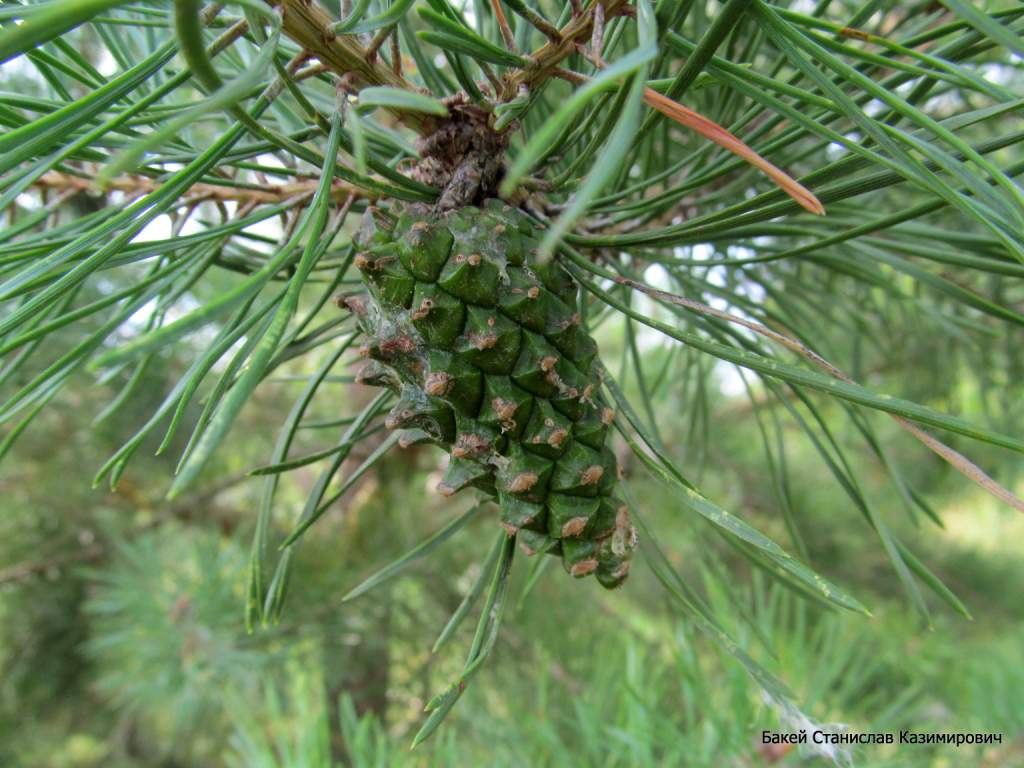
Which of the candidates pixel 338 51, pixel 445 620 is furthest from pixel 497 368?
pixel 445 620

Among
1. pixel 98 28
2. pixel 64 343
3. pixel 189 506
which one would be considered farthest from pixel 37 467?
pixel 98 28

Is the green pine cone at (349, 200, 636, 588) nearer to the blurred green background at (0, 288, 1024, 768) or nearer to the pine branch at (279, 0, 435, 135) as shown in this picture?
the pine branch at (279, 0, 435, 135)

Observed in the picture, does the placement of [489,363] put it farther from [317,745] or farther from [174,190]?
[317,745]

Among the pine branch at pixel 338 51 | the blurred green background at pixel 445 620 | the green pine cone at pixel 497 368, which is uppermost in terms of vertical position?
the pine branch at pixel 338 51

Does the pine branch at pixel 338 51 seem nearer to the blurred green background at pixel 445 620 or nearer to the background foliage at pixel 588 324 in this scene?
the background foliage at pixel 588 324

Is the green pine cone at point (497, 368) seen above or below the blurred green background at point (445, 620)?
above

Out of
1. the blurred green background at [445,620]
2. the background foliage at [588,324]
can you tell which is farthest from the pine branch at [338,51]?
the blurred green background at [445,620]

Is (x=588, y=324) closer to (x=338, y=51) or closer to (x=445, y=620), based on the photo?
(x=338, y=51)
